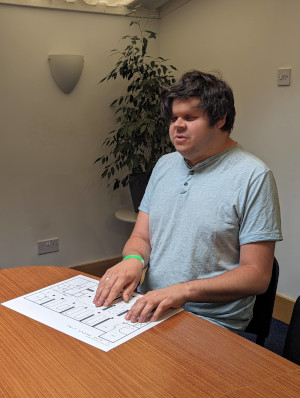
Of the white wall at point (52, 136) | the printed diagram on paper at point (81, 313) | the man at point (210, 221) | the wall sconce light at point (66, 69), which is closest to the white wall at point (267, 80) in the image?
the white wall at point (52, 136)

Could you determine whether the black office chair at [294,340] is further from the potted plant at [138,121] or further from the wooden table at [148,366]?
the potted plant at [138,121]

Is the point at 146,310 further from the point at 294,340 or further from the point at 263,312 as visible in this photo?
the point at 263,312

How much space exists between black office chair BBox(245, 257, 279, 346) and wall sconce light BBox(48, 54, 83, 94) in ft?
7.24

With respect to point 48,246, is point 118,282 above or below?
above

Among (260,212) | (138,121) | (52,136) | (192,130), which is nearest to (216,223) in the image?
(260,212)

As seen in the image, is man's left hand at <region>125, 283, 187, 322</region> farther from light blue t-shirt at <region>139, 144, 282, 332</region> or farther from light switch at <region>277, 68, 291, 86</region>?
light switch at <region>277, 68, 291, 86</region>

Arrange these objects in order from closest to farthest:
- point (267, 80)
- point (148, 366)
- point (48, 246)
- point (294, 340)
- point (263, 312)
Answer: point (148, 366)
point (294, 340)
point (263, 312)
point (267, 80)
point (48, 246)

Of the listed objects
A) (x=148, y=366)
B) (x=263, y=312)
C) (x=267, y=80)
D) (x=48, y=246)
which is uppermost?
(x=267, y=80)

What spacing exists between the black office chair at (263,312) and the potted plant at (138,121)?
1.66 meters

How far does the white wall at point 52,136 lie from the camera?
10.1 feet

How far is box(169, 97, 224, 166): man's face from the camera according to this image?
149 centimetres

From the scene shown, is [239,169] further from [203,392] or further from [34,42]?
[34,42]

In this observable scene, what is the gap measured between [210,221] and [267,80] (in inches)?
62.1

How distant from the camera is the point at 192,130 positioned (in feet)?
4.88
